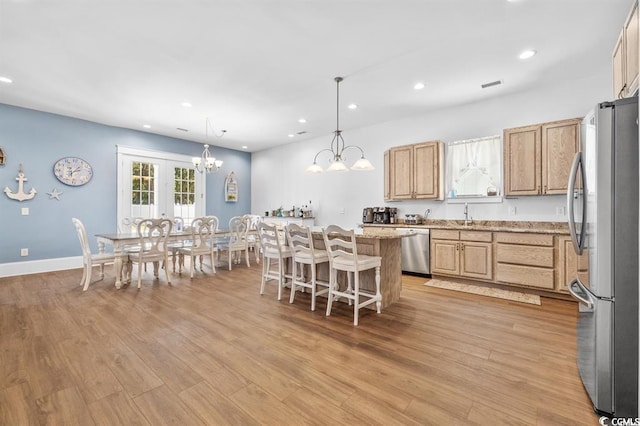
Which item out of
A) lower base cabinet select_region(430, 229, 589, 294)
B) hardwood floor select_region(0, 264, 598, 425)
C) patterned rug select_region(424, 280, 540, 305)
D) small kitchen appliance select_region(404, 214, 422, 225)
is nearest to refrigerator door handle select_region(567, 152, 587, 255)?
hardwood floor select_region(0, 264, 598, 425)

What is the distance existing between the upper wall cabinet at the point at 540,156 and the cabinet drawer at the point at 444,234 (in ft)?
3.24

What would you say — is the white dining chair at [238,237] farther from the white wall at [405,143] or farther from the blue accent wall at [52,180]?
the blue accent wall at [52,180]

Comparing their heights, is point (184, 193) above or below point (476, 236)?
above

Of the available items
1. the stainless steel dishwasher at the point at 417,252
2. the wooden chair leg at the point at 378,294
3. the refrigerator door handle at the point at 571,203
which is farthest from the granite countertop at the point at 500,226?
the refrigerator door handle at the point at 571,203

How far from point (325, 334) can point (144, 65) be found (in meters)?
3.79

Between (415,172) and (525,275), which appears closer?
(525,275)

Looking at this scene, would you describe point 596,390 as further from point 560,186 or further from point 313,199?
point 313,199

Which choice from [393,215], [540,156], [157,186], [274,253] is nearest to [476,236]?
[540,156]

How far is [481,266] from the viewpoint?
4.21 metres

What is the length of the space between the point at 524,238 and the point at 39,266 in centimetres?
801

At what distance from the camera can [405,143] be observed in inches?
222

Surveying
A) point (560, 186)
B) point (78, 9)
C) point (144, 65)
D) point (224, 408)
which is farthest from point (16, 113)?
point (560, 186)

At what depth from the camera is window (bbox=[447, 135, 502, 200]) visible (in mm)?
4664

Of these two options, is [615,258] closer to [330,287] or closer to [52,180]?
[330,287]
